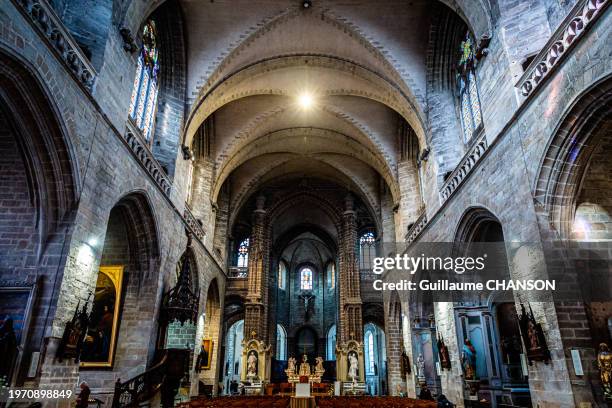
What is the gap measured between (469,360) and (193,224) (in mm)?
11358

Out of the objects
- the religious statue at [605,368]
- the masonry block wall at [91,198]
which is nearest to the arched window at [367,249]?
the masonry block wall at [91,198]

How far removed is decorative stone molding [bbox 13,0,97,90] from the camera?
281 inches

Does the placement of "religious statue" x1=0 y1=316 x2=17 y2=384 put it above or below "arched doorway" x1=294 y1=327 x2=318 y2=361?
below

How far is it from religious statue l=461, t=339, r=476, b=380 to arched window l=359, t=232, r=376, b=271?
1816 cm

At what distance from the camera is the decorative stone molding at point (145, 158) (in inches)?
436

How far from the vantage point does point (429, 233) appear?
14758 mm

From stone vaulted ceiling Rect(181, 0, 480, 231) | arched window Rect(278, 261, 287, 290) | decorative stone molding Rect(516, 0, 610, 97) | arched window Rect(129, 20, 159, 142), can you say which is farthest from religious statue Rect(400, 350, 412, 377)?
arched window Rect(278, 261, 287, 290)

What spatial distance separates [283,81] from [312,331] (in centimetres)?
2252

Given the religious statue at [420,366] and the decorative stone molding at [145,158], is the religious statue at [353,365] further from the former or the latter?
the decorative stone molding at [145,158]

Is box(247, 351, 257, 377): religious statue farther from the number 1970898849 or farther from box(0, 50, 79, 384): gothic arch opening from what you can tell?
box(0, 50, 79, 384): gothic arch opening

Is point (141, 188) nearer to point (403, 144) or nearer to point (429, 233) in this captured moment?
point (429, 233)

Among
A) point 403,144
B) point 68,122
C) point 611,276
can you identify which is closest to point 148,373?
point 68,122

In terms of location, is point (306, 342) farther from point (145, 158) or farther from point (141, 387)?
point (145, 158)

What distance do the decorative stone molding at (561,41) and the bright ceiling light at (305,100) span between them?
11.1 meters
